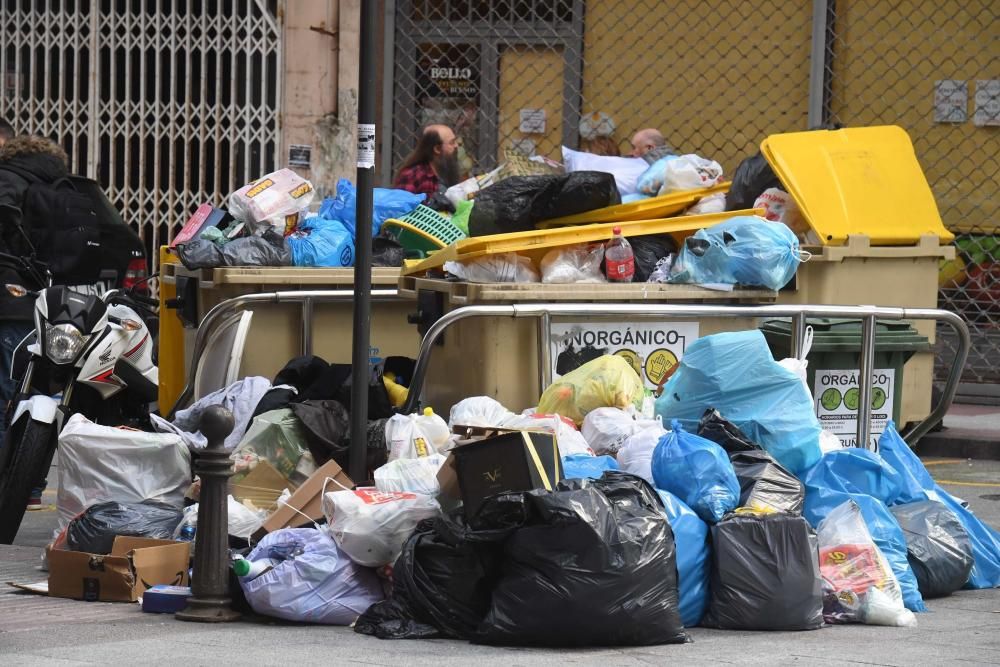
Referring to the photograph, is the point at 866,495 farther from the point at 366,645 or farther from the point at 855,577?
the point at 366,645

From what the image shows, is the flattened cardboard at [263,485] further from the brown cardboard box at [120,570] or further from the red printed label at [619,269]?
the red printed label at [619,269]

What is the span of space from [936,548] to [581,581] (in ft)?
5.70

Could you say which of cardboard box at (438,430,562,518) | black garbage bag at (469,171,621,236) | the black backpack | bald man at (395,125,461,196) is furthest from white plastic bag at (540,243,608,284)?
bald man at (395,125,461,196)

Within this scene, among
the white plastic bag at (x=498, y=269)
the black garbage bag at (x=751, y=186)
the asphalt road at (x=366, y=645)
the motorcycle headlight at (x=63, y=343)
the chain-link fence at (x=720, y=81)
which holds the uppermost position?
the chain-link fence at (x=720, y=81)

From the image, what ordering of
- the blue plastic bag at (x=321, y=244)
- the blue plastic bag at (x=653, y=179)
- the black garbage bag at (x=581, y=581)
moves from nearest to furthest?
the black garbage bag at (x=581, y=581), the blue plastic bag at (x=321, y=244), the blue plastic bag at (x=653, y=179)

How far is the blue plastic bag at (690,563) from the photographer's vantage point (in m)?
5.41

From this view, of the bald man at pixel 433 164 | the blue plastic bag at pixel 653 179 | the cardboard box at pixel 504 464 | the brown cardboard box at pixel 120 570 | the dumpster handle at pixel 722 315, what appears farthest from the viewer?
the bald man at pixel 433 164

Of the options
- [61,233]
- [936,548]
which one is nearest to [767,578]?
[936,548]

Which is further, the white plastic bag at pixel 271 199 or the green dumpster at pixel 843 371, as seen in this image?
the white plastic bag at pixel 271 199

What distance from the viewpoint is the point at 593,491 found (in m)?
5.16

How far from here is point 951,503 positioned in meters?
6.48

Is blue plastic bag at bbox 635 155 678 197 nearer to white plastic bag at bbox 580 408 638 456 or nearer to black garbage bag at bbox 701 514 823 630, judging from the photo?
white plastic bag at bbox 580 408 638 456

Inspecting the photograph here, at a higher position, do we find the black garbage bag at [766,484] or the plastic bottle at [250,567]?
the black garbage bag at [766,484]

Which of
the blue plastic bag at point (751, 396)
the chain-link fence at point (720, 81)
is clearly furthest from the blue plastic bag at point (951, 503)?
the chain-link fence at point (720, 81)
